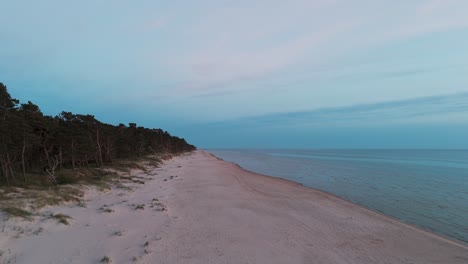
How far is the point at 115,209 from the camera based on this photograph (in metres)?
12.6

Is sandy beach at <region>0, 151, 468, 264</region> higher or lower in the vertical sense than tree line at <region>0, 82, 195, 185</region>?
lower

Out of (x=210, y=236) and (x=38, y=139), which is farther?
(x=38, y=139)

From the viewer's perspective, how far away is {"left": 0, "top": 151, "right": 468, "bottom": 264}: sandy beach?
7906 mm

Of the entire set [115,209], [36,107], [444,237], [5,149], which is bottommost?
[444,237]

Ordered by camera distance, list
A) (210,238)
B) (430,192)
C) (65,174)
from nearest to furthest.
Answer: (210,238) → (65,174) → (430,192)

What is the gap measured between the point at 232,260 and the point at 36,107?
1961 cm

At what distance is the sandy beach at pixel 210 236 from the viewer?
7906 mm

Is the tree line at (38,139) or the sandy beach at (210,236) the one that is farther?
the tree line at (38,139)

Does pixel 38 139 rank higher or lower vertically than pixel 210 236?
higher

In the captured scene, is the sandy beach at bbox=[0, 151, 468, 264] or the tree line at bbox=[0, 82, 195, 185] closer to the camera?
the sandy beach at bbox=[0, 151, 468, 264]

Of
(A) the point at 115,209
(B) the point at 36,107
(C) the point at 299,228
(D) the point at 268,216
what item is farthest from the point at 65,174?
(C) the point at 299,228

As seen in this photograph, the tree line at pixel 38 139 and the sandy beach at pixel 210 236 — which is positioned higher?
the tree line at pixel 38 139

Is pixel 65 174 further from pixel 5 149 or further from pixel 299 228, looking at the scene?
pixel 299 228

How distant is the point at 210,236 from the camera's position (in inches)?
387
